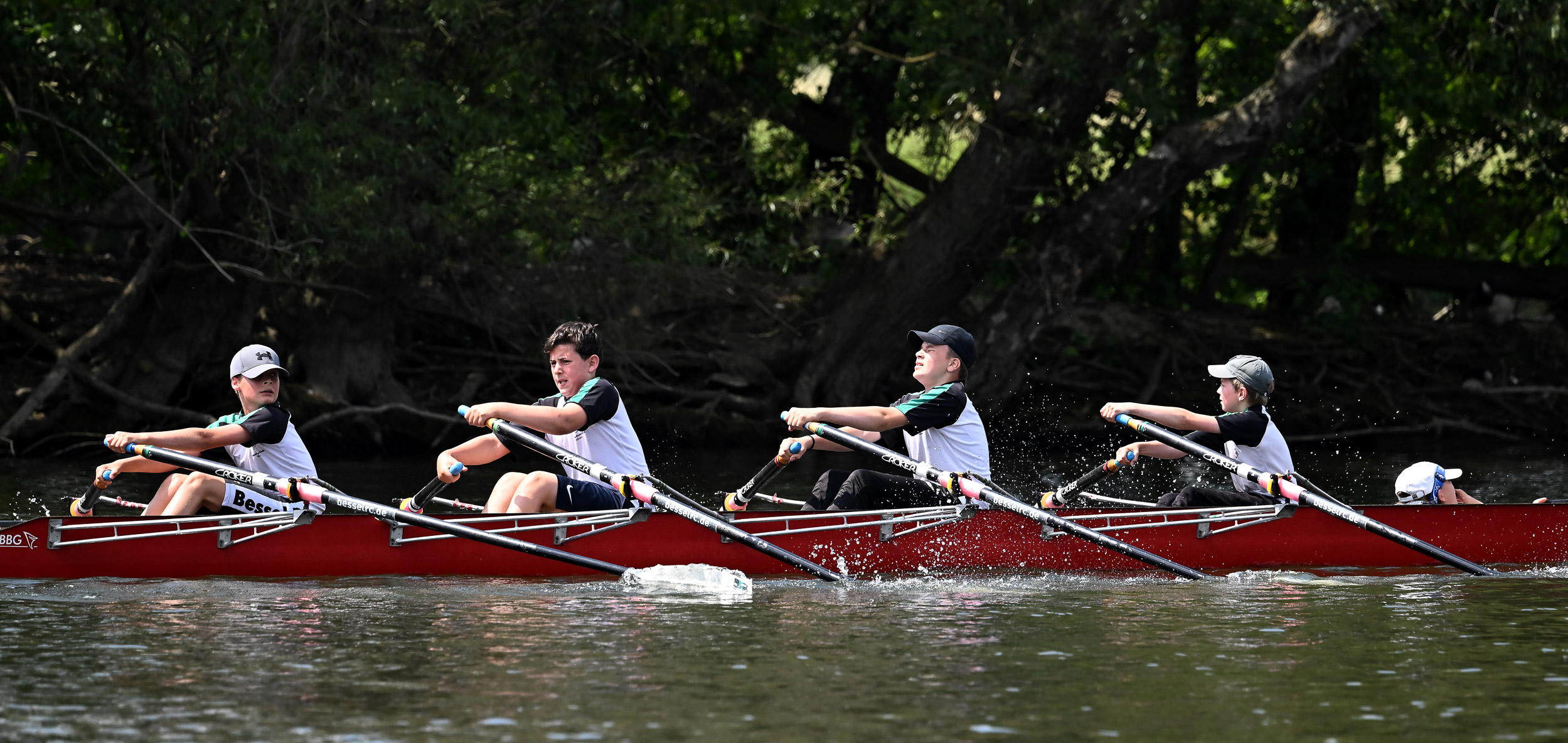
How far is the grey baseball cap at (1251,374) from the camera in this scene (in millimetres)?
10711

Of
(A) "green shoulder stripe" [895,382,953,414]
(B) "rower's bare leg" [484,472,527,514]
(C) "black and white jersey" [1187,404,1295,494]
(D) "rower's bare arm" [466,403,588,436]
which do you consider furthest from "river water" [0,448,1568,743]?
(A) "green shoulder stripe" [895,382,953,414]

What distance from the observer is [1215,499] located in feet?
35.6

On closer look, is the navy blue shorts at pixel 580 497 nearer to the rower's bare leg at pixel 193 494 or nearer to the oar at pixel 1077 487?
the rower's bare leg at pixel 193 494

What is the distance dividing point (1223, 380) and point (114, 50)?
1084 cm

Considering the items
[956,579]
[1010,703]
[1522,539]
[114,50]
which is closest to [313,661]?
[1010,703]

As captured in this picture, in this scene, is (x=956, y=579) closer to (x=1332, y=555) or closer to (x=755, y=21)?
(x=1332, y=555)

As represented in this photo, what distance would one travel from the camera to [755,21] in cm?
2381

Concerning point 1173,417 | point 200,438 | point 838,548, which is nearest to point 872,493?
point 838,548

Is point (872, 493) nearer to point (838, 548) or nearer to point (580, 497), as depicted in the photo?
point (838, 548)

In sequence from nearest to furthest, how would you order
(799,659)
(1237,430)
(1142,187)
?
1. (799,659)
2. (1237,430)
3. (1142,187)

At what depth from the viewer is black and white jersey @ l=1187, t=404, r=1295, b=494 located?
10625 mm

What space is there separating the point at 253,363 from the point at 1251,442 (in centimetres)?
584

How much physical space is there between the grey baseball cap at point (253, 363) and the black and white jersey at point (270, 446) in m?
0.21

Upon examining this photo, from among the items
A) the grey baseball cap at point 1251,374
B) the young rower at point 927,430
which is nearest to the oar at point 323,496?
the young rower at point 927,430
